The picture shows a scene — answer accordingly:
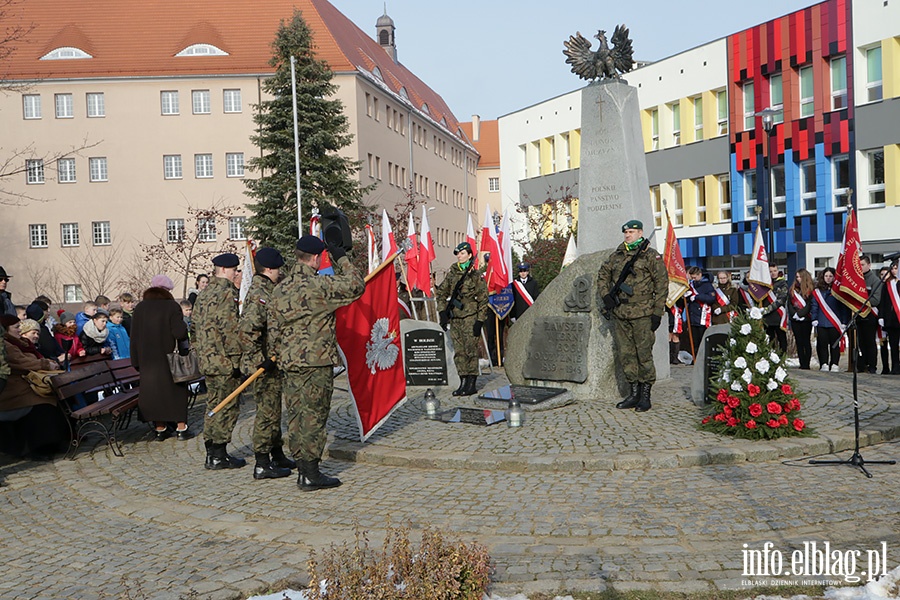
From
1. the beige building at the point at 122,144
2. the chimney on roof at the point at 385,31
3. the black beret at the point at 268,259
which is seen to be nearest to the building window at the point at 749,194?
Result: the beige building at the point at 122,144

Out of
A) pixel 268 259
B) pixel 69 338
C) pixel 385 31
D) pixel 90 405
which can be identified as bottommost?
pixel 90 405

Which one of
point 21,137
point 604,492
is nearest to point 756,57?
point 604,492

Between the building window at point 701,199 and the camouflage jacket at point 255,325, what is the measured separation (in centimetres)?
3130

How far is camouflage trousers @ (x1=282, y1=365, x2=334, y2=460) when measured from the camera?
283 inches

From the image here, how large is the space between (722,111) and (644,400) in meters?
27.9

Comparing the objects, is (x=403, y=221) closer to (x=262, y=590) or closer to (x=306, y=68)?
(x=306, y=68)

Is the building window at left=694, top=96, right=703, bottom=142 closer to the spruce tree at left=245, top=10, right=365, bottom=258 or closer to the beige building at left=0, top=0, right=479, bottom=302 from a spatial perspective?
the spruce tree at left=245, top=10, right=365, bottom=258

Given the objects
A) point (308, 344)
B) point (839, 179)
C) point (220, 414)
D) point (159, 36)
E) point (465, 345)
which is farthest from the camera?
point (159, 36)

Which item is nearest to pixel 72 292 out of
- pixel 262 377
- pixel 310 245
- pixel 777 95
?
pixel 777 95

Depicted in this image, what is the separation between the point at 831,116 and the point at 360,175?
28.6 m

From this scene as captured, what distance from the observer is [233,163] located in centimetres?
5059

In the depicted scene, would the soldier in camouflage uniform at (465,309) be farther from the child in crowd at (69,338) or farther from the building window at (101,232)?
the building window at (101,232)

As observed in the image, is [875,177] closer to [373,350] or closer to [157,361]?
[373,350]

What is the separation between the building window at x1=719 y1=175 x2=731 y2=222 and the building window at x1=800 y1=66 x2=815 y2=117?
4.58 meters
